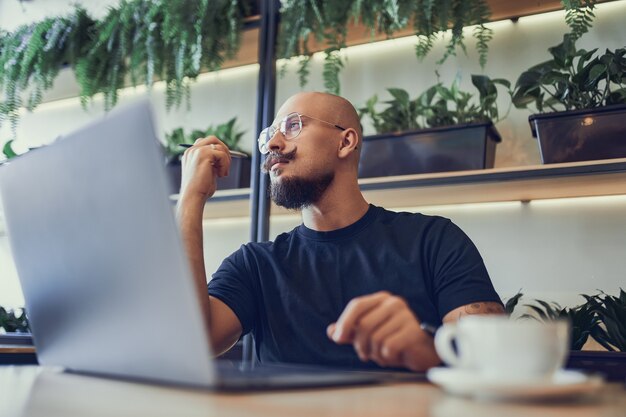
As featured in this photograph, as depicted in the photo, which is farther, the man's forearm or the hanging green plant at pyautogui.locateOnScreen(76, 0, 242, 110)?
the hanging green plant at pyautogui.locateOnScreen(76, 0, 242, 110)

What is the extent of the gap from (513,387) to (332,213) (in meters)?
1.21

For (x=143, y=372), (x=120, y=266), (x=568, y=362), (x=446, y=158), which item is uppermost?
(x=446, y=158)

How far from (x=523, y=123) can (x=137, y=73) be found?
138 cm

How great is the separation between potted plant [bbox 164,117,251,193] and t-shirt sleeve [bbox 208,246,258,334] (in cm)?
87

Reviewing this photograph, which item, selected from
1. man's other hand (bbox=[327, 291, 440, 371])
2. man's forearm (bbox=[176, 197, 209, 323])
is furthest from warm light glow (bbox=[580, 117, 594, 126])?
man's other hand (bbox=[327, 291, 440, 371])

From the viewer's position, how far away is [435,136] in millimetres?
2211

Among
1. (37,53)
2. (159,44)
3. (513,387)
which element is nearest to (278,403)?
(513,387)

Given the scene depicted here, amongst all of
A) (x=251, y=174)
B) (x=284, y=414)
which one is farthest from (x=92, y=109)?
(x=284, y=414)

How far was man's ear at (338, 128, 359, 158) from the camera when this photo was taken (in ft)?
6.52

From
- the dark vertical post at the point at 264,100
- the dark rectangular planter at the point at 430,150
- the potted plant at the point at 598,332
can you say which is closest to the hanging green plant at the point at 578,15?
the dark rectangular planter at the point at 430,150

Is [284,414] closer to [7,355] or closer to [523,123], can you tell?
[7,355]

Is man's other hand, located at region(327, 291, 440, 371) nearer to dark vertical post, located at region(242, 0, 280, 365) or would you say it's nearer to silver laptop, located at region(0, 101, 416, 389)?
silver laptop, located at region(0, 101, 416, 389)

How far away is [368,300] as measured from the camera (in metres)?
0.91

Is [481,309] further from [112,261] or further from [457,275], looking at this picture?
[112,261]
